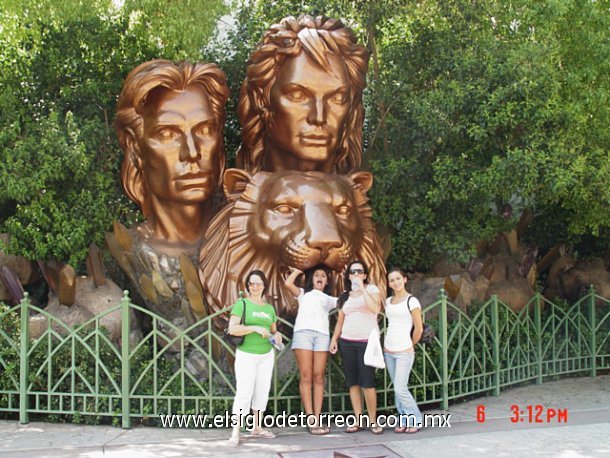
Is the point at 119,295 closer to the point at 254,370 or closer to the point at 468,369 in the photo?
the point at 254,370

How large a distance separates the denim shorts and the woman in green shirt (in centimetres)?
21

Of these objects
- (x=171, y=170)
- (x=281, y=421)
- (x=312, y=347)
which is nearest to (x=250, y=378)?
(x=312, y=347)

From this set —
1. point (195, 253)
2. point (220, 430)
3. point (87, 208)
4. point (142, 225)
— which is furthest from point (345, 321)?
point (87, 208)

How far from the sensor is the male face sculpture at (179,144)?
6.99 m

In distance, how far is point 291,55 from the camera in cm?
709

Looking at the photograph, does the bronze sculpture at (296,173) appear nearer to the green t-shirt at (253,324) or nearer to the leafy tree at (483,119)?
the leafy tree at (483,119)

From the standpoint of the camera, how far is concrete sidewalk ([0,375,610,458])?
16.9 ft

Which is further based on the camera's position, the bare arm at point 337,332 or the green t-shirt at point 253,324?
the bare arm at point 337,332

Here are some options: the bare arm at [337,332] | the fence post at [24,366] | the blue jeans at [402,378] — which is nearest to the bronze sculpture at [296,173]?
the bare arm at [337,332]

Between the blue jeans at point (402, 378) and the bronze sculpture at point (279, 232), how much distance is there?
1157 mm

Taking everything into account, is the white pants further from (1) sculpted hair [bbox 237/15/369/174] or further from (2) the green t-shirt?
(1) sculpted hair [bbox 237/15/369/174]

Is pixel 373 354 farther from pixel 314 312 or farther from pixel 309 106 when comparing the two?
pixel 309 106

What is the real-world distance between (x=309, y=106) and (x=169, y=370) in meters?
2.84

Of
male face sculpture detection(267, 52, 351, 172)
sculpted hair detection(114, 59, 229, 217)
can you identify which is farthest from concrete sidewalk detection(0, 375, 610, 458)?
male face sculpture detection(267, 52, 351, 172)
